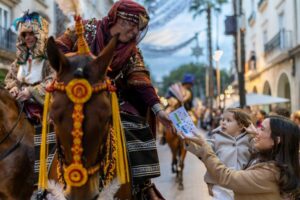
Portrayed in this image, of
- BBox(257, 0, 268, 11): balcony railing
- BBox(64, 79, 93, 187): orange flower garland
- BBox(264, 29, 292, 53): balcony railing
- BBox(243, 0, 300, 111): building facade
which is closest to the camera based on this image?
BBox(64, 79, 93, 187): orange flower garland

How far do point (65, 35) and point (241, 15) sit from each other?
16264mm

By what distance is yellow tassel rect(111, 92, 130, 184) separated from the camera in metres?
3.40

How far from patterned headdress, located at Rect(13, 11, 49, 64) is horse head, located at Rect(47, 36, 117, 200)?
2.67 metres

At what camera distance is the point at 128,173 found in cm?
373

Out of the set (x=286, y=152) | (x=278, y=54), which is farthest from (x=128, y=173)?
(x=278, y=54)

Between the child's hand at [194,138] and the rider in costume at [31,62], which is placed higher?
the rider in costume at [31,62]

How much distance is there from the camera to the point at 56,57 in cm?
310

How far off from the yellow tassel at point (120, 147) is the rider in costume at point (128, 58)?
326 mm

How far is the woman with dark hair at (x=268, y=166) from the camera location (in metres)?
3.86

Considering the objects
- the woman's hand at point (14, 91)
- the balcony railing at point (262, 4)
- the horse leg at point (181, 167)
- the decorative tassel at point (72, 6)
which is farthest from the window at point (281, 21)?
the decorative tassel at point (72, 6)

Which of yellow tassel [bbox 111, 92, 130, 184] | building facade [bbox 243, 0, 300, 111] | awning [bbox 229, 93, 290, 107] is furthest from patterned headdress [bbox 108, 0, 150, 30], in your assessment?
building facade [bbox 243, 0, 300, 111]

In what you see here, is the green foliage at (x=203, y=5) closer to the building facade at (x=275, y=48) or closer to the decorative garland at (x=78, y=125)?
the building facade at (x=275, y=48)

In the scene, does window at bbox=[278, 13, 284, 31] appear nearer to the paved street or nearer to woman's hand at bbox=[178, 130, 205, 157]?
the paved street

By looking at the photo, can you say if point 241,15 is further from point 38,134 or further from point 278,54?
point 38,134
